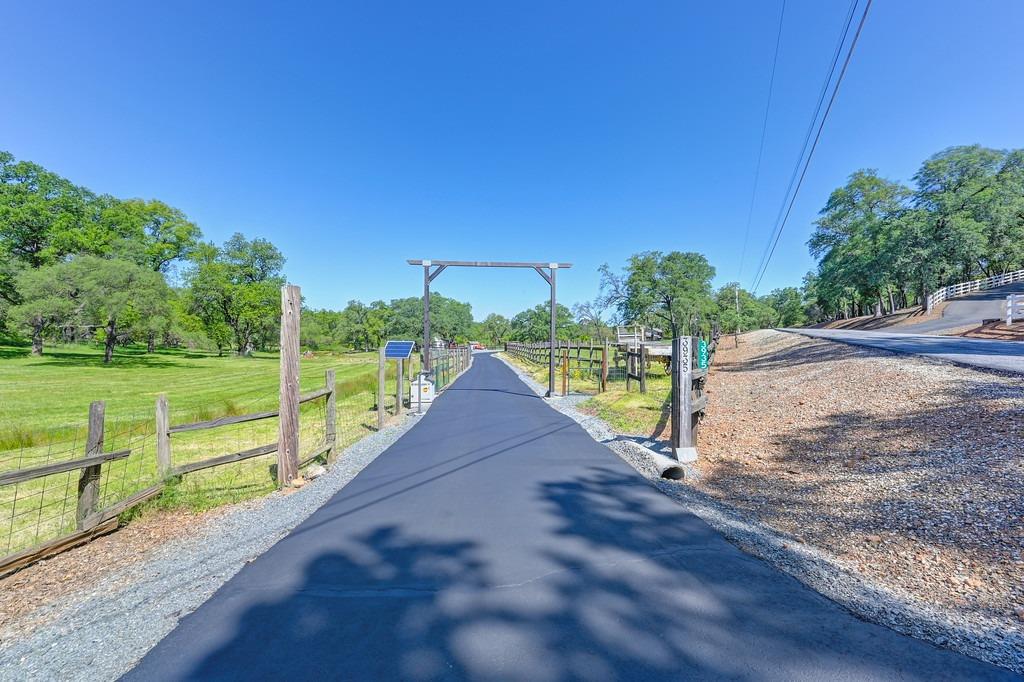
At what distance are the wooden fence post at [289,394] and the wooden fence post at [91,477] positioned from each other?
174 cm

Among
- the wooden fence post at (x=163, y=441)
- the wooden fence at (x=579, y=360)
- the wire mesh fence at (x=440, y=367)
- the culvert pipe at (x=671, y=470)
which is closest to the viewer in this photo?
the wooden fence post at (x=163, y=441)

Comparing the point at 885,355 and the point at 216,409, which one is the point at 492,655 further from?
the point at 216,409

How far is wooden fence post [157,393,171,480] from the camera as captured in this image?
4.83 m

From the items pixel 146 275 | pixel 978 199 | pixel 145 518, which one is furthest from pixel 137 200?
pixel 978 199

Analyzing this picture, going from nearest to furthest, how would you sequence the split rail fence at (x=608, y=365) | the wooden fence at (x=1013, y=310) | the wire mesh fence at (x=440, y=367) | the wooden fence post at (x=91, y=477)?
1. the wooden fence post at (x=91, y=477)
2. the split rail fence at (x=608, y=365)
3. the wire mesh fence at (x=440, y=367)
4. the wooden fence at (x=1013, y=310)

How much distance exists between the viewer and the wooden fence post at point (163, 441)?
4.83m

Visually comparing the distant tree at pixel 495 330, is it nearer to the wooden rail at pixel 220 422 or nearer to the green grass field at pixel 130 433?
the green grass field at pixel 130 433

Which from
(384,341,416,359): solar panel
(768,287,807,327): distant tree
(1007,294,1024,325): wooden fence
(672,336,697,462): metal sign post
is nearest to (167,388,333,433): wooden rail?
(672,336,697,462): metal sign post

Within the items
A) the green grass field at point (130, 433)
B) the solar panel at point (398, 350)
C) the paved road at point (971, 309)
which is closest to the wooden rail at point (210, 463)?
the green grass field at point (130, 433)

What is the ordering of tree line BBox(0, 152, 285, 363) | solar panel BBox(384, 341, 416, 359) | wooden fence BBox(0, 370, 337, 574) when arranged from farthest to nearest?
tree line BBox(0, 152, 285, 363) → solar panel BBox(384, 341, 416, 359) → wooden fence BBox(0, 370, 337, 574)

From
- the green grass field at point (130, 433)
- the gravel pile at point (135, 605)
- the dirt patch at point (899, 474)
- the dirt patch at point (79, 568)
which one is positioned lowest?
the green grass field at point (130, 433)

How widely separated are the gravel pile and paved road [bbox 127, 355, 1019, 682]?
0.53ft

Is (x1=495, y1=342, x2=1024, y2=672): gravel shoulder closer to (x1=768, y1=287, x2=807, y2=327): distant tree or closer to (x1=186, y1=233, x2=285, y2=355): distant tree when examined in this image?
(x1=186, y1=233, x2=285, y2=355): distant tree

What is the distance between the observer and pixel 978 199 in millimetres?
34219
